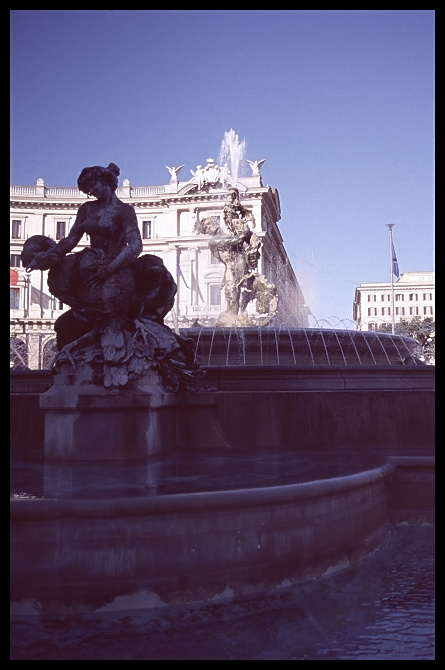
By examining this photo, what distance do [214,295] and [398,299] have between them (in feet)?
112

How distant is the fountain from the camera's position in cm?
312

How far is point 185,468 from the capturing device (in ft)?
15.4

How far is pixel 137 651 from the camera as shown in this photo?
272cm

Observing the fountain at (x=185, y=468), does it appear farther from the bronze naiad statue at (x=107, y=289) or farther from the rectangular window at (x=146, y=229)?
the rectangular window at (x=146, y=229)

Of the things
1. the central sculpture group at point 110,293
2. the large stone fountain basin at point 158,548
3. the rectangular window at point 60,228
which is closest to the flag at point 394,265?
the rectangular window at point 60,228

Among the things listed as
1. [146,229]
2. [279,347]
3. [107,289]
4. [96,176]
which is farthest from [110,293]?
[146,229]

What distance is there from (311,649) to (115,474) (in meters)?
2.03

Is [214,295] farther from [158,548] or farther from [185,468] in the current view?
[158,548]

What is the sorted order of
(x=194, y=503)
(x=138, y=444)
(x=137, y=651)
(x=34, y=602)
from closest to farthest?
(x=137, y=651) → (x=34, y=602) → (x=194, y=503) → (x=138, y=444)

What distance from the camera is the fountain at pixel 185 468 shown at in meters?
3.12

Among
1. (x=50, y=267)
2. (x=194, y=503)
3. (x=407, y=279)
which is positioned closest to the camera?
(x=194, y=503)

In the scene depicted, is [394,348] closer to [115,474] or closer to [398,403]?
[398,403]
